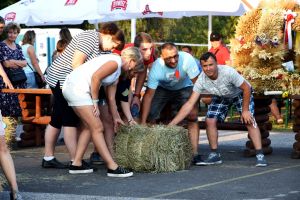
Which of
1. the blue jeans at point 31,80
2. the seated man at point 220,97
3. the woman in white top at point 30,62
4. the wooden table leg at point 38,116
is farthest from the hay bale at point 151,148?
the blue jeans at point 31,80

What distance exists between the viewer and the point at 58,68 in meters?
10.3

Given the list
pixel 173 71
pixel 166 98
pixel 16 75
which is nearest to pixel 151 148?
pixel 173 71

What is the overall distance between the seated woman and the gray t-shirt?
1204 mm

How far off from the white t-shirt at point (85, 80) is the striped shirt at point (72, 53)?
0.35 metres

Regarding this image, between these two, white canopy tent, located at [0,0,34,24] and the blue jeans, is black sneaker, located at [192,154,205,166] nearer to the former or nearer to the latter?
the blue jeans

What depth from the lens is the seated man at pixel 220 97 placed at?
10.5 meters

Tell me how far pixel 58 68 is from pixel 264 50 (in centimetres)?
297

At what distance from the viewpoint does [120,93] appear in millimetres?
10641

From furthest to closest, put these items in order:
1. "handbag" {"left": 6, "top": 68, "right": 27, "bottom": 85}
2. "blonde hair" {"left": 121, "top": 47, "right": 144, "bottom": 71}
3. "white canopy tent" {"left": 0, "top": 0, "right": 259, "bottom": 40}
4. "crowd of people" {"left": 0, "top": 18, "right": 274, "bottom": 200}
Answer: "white canopy tent" {"left": 0, "top": 0, "right": 259, "bottom": 40}, "handbag" {"left": 6, "top": 68, "right": 27, "bottom": 85}, "blonde hair" {"left": 121, "top": 47, "right": 144, "bottom": 71}, "crowd of people" {"left": 0, "top": 18, "right": 274, "bottom": 200}

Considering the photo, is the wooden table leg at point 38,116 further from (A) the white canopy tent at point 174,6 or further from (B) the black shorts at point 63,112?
(A) the white canopy tent at point 174,6

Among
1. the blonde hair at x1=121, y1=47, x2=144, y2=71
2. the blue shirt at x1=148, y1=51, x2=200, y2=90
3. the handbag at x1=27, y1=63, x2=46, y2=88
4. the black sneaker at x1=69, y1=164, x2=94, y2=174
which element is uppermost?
the blonde hair at x1=121, y1=47, x2=144, y2=71

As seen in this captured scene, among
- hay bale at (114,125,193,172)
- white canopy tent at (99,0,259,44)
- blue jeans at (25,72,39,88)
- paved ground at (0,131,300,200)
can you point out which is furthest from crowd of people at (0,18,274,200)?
white canopy tent at (99,0,259,44)

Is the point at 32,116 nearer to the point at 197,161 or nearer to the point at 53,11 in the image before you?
the point at 197,161

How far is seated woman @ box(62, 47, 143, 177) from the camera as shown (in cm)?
941
